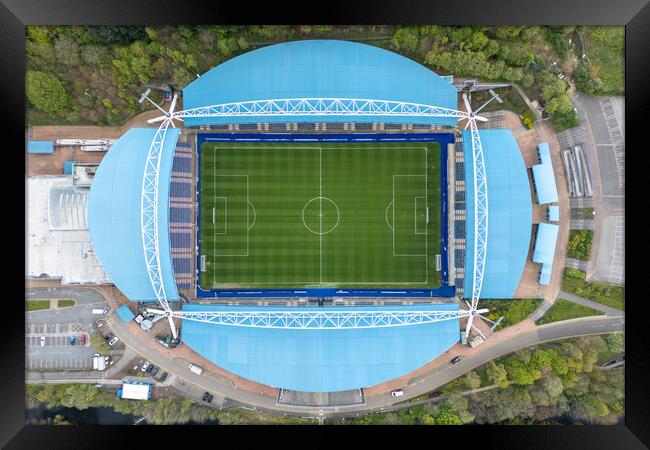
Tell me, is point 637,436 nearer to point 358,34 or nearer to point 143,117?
point 358,34

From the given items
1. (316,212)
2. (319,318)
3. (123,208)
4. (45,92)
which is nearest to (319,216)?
(316,212)

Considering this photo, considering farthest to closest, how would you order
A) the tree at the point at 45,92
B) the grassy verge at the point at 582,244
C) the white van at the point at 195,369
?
1. the white van at the point at 195,369
2. the grassy verge at the point at 582,244
3. the tree at the point at 45,92

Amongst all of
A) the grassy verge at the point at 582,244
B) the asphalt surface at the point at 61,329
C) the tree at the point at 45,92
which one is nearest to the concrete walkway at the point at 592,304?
the grassy verge at the point at 582,244

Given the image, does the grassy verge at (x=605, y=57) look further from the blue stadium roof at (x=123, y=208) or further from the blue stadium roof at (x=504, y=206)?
the blue stadium roof at (x=123, y=208)

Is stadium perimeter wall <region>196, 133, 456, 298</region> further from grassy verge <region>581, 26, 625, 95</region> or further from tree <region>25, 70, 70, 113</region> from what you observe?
grassy verge <region>581, 26, 625, 95</region>

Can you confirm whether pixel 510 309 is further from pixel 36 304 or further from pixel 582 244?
pixel 36 304

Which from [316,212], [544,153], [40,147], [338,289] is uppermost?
[40,147]

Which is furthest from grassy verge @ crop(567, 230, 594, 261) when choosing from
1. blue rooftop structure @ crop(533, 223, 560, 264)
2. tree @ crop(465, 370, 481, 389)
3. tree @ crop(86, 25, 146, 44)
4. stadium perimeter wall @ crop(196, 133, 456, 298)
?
tree @ crop(86, 25, 146, 44)
